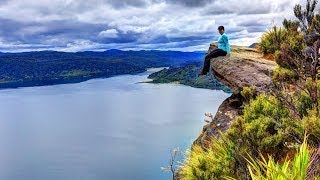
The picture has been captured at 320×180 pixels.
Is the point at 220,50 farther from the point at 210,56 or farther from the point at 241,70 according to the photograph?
Result: the point at 241,70

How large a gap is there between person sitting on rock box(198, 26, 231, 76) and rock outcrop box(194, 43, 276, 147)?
0.94ft

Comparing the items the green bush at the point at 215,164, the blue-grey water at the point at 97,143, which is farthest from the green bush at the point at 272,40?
the blue-grey water at the point at 97,143

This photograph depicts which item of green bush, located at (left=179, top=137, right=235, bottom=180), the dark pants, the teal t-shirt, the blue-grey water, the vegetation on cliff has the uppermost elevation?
the teal t-shirt

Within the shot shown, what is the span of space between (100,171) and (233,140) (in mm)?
101583

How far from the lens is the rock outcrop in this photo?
1722 cm

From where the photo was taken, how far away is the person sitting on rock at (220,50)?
1967cm

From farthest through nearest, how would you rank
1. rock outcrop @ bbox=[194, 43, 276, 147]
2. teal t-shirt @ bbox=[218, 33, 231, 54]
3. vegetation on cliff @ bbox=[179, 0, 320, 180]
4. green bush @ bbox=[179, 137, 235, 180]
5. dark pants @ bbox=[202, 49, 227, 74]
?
dark pants @ bbox=[202, 49, 227, 74]
teal t-shirt @ bbox=[218, 33, 231, 54]
rock outcrop @ bbox=[194, 43, 276, 147]
green bush @ bbox=[179, 137, 235, 180]
vegetation on cliff @ bbox=[179, 0, 320, 180]

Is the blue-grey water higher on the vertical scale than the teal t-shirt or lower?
lower

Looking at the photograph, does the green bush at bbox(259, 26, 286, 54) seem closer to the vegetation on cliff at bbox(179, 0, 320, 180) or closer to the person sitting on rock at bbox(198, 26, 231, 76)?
the person sitting on rock at bbox(198, 26, 231, 76)

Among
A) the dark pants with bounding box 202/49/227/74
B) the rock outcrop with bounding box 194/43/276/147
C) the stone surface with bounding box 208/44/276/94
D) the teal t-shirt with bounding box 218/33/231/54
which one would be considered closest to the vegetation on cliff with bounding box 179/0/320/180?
the stone surface with bounding box 208/44/276/94

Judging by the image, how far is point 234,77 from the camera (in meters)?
18.4

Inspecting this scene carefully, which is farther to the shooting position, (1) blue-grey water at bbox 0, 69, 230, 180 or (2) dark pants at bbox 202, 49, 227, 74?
(1) blue-grey water at bbox 0, 69, 230, 180

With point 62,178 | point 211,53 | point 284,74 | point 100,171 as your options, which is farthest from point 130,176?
point 284,74

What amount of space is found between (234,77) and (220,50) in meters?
2.64
